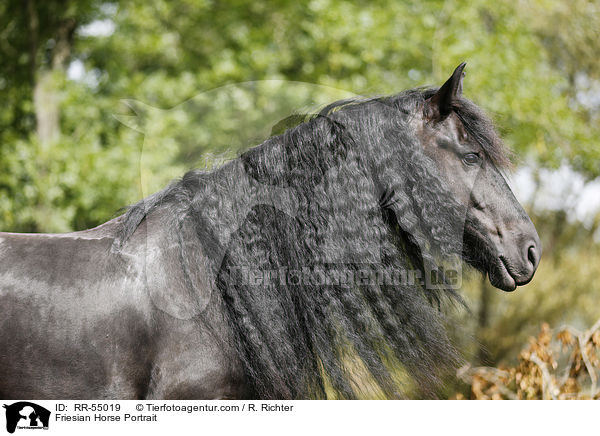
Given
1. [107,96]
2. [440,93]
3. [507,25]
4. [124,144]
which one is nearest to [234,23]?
[107,96]

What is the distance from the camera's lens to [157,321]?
1916 mm

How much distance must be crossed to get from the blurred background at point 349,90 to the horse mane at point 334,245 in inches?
171

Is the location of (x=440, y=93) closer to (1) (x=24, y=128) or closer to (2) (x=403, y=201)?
(2) (x=403, y=201)

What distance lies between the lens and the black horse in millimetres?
1909

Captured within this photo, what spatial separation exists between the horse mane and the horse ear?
0.06m

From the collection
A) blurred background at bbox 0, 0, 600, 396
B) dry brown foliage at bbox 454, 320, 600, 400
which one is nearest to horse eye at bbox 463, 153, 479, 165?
dry brown foliage at bbox 454, 320, 600, 400

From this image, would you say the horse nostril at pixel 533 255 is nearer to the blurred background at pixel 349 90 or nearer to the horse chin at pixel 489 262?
the horse chin at pixel 489 262

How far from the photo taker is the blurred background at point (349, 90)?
7652mm

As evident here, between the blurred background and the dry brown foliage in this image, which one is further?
the blurred background
